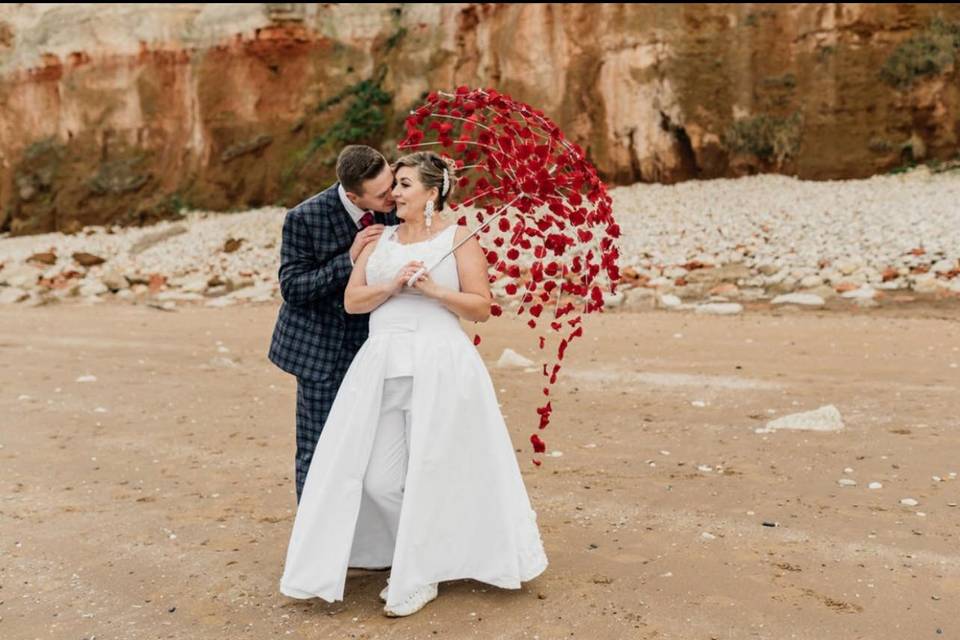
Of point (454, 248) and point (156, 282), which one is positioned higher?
point (454, 248)

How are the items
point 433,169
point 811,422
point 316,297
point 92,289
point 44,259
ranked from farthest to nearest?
1. point 44,259
2. point 92,289
3. point 811,422
4. point 316,297
5. point 433,169

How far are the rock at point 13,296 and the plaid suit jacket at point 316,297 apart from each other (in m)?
16.3

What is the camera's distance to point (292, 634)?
13.6ft

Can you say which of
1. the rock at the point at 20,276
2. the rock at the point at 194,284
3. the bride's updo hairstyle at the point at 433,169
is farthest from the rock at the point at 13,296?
the bride's updo hairstyle at the point at 433,169

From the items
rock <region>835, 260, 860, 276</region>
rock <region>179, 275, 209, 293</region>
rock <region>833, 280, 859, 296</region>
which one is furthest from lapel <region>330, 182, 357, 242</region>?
rock <region>179, 275, 209, 293</region>

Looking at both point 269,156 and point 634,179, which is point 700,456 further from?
point 269,156

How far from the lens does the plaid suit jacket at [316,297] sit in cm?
465

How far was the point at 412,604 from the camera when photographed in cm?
420

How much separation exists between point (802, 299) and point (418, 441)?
393 inches

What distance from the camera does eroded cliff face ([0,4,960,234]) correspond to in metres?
21.8

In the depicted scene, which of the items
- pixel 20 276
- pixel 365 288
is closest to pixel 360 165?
pixel 365 288

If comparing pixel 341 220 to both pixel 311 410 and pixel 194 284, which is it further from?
pixel 194 284

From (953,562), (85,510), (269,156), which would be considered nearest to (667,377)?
(953,562)

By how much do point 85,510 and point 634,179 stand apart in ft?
63.4
